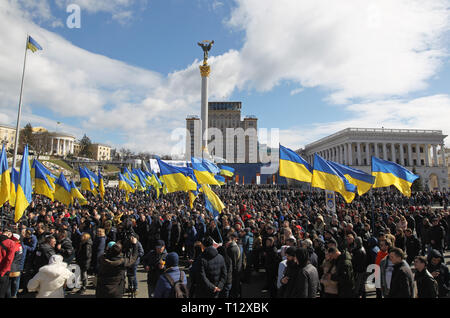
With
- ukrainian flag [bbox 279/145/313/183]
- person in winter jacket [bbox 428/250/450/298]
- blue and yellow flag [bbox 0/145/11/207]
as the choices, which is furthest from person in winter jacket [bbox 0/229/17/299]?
person in winter jacket [bbox 428/250/450/298]

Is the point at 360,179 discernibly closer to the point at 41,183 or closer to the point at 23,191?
the point at 23,191

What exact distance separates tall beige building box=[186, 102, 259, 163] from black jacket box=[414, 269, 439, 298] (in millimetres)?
91278

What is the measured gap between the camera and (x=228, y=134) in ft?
339

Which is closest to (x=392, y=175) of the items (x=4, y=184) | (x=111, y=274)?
(x=111, y=274)

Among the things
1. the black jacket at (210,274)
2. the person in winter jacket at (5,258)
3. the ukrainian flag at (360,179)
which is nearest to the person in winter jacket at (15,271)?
the person in winter jacket at (5,258)

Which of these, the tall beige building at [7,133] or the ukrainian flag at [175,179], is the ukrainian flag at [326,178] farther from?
the tall beige building at [7,133]

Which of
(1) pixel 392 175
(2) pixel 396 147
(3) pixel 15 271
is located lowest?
(3) pixel 15 271

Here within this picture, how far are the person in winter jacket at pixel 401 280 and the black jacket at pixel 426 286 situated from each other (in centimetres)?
33

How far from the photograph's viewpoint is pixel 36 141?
79062 millimetres

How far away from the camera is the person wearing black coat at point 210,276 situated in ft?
14.0

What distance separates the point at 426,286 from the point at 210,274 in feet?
10.1

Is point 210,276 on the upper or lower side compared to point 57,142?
lower

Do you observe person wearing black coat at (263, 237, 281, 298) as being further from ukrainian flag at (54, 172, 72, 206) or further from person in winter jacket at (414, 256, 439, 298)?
ukrainian flag at (54, 172, 72, 206)
